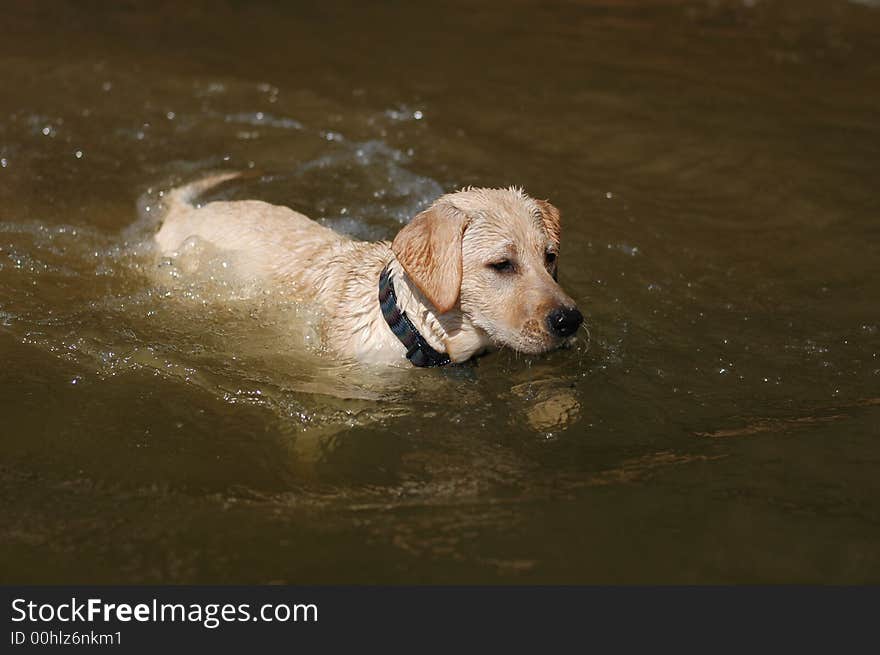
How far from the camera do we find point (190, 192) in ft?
24.5

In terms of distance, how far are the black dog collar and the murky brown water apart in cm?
17

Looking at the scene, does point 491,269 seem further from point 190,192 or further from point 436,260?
point 190,192

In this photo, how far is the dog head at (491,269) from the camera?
16.0 feet

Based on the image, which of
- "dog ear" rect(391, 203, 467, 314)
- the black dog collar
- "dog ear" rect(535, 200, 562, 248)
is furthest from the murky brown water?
"dog ear" rect(535, 200, 562, 248)

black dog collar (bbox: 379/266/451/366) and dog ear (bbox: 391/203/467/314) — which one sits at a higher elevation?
dog ear (bbox: 391/203/467/314)

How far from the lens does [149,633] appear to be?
3.58 metres

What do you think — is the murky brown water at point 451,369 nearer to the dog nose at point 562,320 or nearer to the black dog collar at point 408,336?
the black dog collar at point 408,336

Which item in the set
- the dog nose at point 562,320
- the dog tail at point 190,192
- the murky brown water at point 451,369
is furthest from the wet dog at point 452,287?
the dog tail at point 190,192

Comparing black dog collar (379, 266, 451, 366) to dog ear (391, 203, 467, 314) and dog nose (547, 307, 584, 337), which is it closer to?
dog ear (391, 203, 467, 314)

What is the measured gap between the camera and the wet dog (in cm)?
492

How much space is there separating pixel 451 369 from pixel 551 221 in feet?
3.53


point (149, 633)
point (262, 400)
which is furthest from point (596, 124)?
point (149, 633)

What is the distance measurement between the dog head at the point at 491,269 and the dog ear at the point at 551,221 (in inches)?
5.3

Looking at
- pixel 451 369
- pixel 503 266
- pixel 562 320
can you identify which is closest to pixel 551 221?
pixel 503 266
